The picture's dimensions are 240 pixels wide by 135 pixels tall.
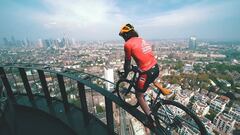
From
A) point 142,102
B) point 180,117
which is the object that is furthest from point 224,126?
point 142,102

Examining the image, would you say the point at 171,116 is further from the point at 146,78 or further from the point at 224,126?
the point at 224,126

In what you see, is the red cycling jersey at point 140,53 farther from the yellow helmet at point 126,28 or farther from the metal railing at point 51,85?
the metal railing at point 51,85

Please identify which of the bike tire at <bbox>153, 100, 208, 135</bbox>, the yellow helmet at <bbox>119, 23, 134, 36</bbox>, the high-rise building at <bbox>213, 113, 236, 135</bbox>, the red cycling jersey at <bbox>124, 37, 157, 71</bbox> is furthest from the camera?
the high-rise building at <bbox>213, 113, 236, 135</bbox>

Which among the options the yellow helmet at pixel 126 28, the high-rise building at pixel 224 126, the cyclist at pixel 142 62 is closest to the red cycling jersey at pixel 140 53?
the cyclist at pixel 142 62

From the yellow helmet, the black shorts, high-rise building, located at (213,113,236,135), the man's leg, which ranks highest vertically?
the yellow helmet

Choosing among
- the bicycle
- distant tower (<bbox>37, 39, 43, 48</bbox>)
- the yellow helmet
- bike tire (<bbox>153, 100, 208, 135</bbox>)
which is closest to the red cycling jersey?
the yellow helmet

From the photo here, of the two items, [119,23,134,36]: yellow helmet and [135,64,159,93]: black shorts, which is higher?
[119,23,134,36]: yellow helmet

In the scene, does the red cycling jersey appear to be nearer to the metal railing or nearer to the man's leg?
the man's leg
